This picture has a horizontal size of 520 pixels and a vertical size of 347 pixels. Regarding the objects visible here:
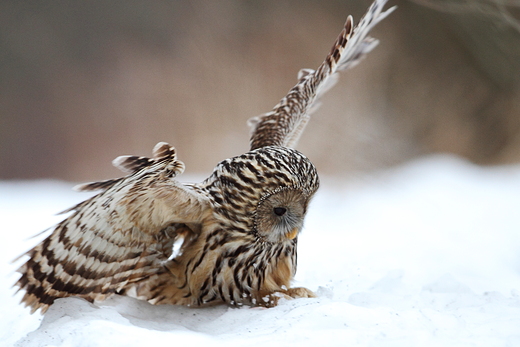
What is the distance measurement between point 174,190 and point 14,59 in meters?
4.53

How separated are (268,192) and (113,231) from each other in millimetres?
540

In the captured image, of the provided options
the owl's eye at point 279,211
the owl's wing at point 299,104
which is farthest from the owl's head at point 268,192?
the owl's wing at point 299,104

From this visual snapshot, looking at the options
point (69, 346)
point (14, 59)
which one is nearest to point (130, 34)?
point (14, 59)

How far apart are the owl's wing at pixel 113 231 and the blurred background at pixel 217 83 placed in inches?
137

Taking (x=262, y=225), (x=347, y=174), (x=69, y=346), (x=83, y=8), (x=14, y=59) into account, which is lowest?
(x=69, y=346)

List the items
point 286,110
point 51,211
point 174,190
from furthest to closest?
point 51,211 → point 286,110 → point 174,190

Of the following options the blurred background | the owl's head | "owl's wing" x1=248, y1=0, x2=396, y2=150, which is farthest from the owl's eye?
the blurred background

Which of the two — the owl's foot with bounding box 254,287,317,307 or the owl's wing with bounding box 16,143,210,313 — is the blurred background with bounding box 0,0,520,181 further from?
the owl's wing with bounding box 16,143,210,313

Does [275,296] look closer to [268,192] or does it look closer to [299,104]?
[268,192]

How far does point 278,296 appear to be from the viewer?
187 centimetres

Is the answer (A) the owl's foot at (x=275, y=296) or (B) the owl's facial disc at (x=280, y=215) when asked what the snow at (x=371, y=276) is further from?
(B) the owl's facial disc at (x=280, y=215)

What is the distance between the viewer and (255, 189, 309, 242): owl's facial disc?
1.74 meters

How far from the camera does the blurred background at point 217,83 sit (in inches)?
205

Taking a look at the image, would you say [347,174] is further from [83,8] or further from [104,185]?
[104,185]
